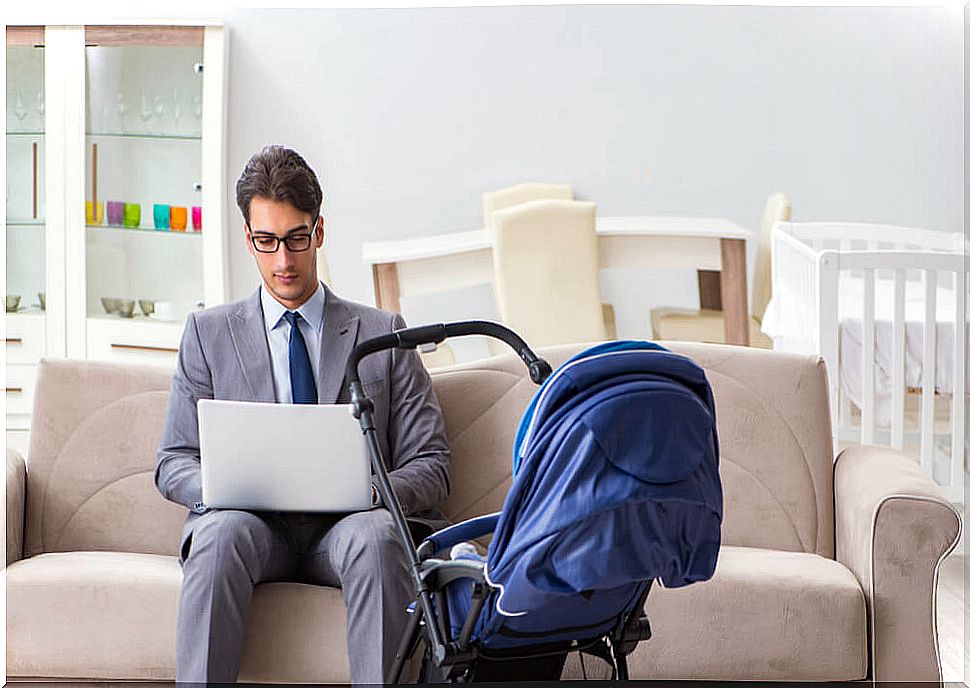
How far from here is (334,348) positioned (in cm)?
243

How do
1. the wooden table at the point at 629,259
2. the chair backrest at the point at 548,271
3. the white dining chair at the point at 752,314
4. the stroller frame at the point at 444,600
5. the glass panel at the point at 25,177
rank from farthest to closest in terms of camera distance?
the glass panel at the point at 25,177, the white dining chair at the point at 752,314, the wooden table at the point at 629,259, the chair backrest at the point at 548,271, the stroller frame at the point at 444,600

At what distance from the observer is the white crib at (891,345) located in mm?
3424

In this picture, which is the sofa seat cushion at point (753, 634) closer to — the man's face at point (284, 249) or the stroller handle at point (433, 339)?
the stroller handle at point (433, 339)

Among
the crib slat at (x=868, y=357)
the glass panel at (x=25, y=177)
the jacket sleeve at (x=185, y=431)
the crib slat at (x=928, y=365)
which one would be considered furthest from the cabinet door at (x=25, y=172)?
the crib slat at (x=928, y=365)

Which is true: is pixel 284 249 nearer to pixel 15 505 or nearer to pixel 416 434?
pixel 416 434

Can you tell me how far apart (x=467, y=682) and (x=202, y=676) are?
0.45 meters

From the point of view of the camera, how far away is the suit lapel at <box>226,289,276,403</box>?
94.5 inches

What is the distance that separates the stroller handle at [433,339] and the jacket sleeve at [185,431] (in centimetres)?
46

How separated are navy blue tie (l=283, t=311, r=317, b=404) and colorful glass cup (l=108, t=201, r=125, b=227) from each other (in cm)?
257

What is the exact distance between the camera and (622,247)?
4.37 meters

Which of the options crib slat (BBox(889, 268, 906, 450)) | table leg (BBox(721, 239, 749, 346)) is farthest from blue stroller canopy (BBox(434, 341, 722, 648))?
table leg (BBox(721, 239, 749, 346))

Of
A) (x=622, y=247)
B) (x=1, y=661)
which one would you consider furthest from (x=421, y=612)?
(x=622, y=247)

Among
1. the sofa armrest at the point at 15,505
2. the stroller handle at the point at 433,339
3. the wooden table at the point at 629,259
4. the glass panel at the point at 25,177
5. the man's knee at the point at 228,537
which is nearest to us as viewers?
the stroller handle at the point at 433,339

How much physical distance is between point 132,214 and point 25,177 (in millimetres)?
419
